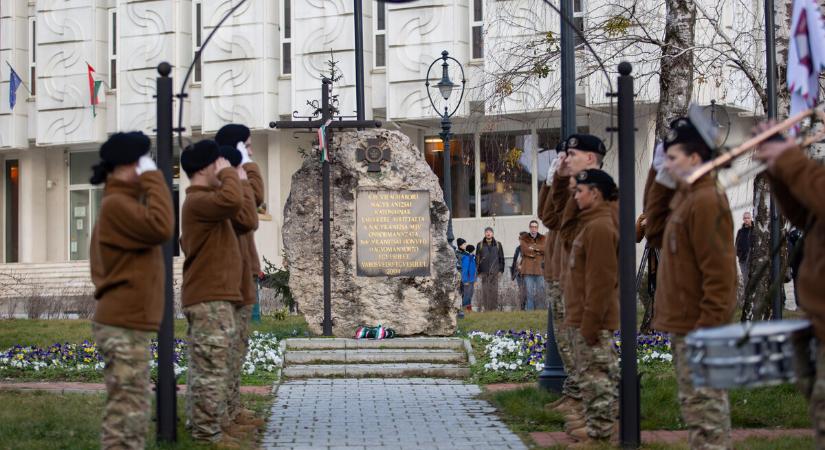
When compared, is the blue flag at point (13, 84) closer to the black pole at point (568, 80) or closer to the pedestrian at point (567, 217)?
the black pole at point (568, 80)

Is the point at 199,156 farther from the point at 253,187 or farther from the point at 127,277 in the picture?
the point at 127,277

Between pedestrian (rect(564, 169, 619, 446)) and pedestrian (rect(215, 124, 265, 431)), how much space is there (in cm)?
239

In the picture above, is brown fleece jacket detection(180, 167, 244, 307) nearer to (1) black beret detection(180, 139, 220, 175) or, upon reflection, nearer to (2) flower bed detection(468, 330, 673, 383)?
(1) black beret detection(180, 139, 220, 175)

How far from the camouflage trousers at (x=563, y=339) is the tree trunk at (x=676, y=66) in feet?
18.9

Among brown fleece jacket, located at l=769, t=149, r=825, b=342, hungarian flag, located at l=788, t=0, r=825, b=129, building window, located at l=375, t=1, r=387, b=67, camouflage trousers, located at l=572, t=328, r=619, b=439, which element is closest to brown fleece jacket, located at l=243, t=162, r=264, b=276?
camouflage trousers, located at l=572, t=328, r=619, b=439

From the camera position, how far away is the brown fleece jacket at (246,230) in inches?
369

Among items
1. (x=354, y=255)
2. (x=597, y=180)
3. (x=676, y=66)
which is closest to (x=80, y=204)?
(x=354, y=255)

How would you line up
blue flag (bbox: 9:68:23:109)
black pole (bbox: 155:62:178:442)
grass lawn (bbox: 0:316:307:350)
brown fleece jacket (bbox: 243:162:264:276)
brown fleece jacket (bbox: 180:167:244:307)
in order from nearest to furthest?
brown fleece jacket (bbox: 180:167:244:307), black pole (bbox: 155:62:178:442), brown fleece jacket (bbox: 243:162:264:276), grass lawn (bbox: 0:316:307:350), blue flag (bbox: 9:68:23:109)

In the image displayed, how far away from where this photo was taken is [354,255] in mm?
18094

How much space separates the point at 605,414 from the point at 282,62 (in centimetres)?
3206

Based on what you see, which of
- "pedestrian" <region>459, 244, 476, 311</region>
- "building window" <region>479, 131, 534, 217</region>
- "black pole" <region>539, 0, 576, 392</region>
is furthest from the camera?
"building window" <region>479, 131, 534, 217</region>

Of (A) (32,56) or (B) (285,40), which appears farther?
(A) (32,56)

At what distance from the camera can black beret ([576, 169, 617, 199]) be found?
9461 mm

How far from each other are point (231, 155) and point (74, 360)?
6.38m
